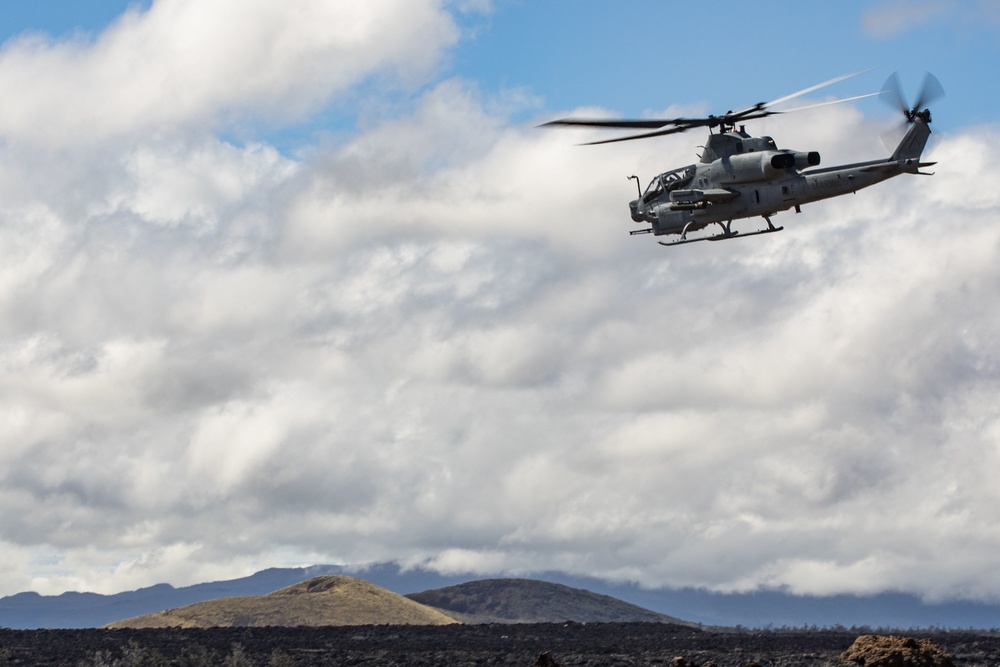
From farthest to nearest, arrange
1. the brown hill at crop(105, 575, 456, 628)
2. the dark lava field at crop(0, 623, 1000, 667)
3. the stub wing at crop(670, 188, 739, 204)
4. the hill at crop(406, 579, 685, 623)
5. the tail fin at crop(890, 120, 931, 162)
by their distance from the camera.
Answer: the hill at crop(406, 579, 685, 623)
the brown hill at crop(105, 575, 456, 628)
the dark lava field at crop(0, 623, 1000, 667)
the stub wing at crop(670, 188, 739, 204)
the tail fin at crop(890, 120, 931, 162)

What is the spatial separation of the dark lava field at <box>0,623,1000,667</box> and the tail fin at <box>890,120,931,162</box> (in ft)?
64.0

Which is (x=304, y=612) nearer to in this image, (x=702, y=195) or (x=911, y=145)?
(x=702, y=195)

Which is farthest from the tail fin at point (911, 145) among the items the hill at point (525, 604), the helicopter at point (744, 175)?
the hill at point (525, 604)

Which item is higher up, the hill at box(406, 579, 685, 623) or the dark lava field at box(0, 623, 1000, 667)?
the hill at box(406, 579, 685, 623)

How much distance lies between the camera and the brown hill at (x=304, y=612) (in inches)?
4001

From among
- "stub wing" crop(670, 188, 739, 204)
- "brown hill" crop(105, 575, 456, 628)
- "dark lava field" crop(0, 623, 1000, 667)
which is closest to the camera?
"stub wing" crop(670, 188, 739, 204)

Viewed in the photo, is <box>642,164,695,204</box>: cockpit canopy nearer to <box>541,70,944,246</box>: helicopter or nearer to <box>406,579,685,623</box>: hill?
<box>541,70,944,246</box>: helicopter

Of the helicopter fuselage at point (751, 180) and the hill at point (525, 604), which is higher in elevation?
the helicopter fuselage at point (751, 180)

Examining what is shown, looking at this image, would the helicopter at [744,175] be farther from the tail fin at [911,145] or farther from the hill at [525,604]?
the hill at [525,604]

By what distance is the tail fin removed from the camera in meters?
53.1

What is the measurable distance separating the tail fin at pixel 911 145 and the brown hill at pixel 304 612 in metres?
55.5

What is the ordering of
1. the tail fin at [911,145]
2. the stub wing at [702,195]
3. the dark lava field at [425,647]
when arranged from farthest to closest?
1. the dark lava field at [425,647]
2. the stub wing at [702,195]
3. the tail fin at [911,145]

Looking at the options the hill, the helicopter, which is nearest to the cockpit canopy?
the helicopter

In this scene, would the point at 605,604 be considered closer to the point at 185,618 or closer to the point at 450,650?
the point at 185,618
